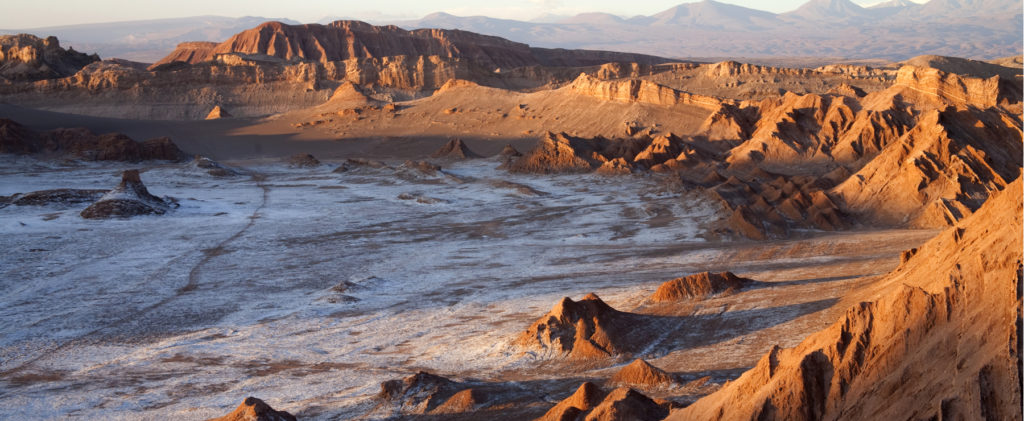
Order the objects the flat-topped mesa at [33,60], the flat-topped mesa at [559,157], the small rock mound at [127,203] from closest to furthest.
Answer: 1. the small rock mound at [127,203]
2. the flat-topped mesa at [559,157]
3. the flat-topped mesa at [33,60]

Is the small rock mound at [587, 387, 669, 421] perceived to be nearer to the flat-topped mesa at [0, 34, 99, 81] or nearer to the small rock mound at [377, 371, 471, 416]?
the small rock mound at [377, 371, 471, 416]

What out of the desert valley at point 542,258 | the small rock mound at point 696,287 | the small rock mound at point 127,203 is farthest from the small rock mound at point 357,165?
the small rock mound at point 696,287

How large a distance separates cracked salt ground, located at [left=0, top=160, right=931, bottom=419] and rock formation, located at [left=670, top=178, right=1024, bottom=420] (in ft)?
12.8

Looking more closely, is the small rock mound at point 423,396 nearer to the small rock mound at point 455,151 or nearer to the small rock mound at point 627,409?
the small rock mound at point 627,409

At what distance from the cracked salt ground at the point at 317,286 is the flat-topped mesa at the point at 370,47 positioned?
219ft

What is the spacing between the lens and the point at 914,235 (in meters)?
19.8

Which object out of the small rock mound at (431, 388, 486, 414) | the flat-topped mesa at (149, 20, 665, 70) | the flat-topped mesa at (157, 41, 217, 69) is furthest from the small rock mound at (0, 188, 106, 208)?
the flat-topped mesa at (157, 41, 217, 69)

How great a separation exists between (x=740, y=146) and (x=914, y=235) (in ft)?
57.2

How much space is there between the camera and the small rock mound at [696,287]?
14750mm

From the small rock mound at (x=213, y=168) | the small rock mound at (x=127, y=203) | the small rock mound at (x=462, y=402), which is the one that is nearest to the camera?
the small rock mound at (x=462, y=402)

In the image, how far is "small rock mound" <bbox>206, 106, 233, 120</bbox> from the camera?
2385 inches

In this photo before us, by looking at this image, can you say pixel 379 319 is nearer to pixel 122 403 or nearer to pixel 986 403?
pixel 122 403

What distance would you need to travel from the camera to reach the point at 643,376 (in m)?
10.3

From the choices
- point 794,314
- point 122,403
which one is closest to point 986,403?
point 794,314
